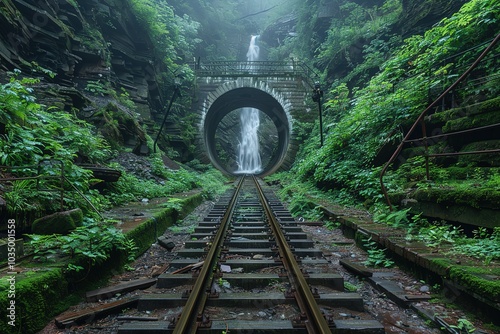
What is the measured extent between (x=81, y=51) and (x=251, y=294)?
43.8 feet

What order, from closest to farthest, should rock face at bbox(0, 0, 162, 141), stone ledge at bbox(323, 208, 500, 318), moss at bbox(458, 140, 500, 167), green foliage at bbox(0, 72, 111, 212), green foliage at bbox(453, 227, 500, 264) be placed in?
stone ledge at bbox(323, 208, 500, 318), green foliage at bbox(453, 227, 500, 264), green foliage at bbox(0, 72, 111, 212), moss at bbox(458, 140, 500, 167), rock face at bbox(0, 0, 162, 141)

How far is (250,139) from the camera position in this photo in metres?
43.1

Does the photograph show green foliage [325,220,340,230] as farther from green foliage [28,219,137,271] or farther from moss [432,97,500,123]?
green foliage [28,219,137,271]

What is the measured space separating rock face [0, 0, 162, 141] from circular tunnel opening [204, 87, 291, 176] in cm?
516

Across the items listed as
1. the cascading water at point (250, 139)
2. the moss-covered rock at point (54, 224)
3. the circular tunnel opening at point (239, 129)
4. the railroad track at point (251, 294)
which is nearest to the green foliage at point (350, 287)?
the railroad track at point (251, 294)

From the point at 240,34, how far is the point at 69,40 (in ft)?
126

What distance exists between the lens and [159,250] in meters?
4.82

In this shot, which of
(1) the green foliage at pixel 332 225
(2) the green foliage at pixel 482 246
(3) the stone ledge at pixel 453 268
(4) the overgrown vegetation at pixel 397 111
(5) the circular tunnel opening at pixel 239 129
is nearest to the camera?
(3) the stone ledge at pixel 453 268

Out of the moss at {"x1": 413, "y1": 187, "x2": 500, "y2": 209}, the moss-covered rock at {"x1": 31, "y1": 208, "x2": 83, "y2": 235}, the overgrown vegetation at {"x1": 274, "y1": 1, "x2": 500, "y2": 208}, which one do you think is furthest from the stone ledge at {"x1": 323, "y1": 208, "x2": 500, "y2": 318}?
the moss-covered rock at {"x1": 31, "y1": 208, "x2": 83, "y2": 235}

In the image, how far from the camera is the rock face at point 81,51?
8.86m

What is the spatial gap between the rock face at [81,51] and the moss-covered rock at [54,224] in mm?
6171

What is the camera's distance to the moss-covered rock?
361 cm

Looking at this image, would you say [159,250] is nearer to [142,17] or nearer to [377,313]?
[377,313]

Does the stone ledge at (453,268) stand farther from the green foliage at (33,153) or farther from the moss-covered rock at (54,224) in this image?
the green foliage at (33,153)
